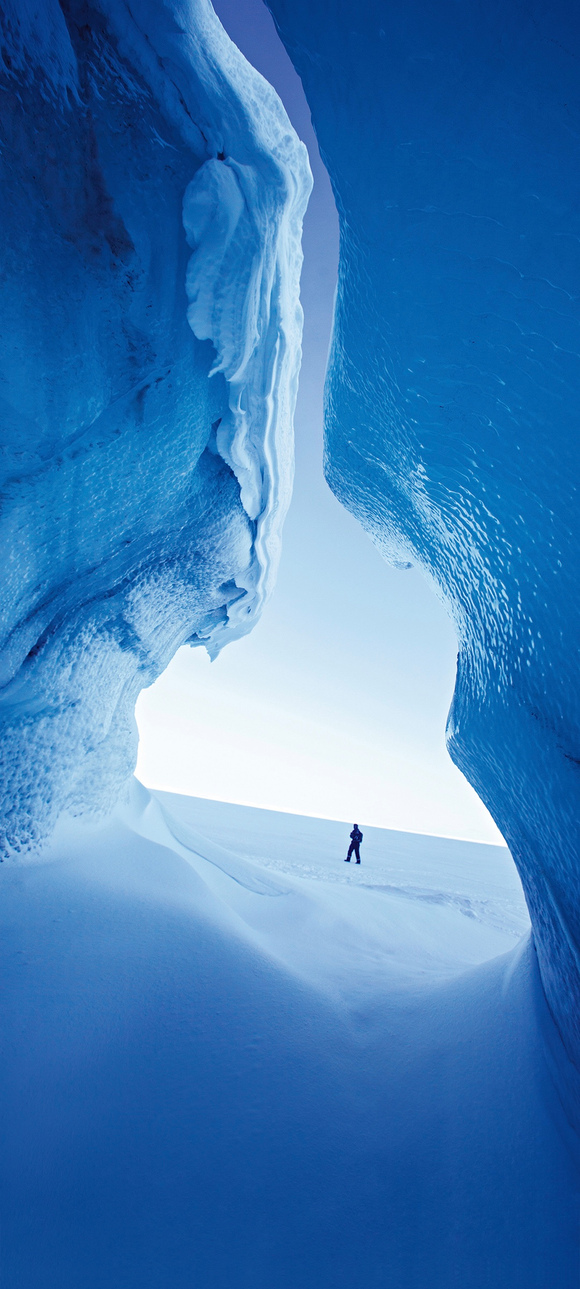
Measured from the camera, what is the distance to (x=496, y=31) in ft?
3.80

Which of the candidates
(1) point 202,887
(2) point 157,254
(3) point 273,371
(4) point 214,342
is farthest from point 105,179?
(1) point 202,887

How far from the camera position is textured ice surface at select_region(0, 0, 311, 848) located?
1.80 meters

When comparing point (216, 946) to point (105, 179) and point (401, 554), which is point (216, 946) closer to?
point (401, 554)

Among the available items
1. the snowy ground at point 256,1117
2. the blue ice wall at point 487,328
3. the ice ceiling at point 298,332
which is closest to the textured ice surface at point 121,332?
the ice ceiling at point 298,332

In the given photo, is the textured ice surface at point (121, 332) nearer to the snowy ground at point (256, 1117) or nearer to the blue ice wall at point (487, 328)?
the blue ice wall at point (487, 328)

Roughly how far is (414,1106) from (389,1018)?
501 millimetres

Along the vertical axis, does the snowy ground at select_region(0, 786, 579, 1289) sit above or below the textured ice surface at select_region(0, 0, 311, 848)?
below

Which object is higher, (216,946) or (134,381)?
(134,381)

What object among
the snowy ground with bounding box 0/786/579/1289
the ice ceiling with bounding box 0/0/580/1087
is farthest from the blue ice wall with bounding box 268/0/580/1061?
the snowy ground with bounding box 0/786/579/1289

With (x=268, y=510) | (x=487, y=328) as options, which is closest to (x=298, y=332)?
(x=268, y=510)

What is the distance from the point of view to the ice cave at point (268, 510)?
132 centimetres

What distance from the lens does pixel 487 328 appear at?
5.28 feet

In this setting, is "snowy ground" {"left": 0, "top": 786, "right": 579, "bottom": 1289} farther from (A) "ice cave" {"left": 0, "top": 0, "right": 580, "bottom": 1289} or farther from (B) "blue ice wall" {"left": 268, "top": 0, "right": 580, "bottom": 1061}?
(B) "blue ice wall" {"left": 268, "top": 0, "right": 580, "bottom": 1061}

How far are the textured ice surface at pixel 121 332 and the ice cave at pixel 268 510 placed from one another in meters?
0.01
